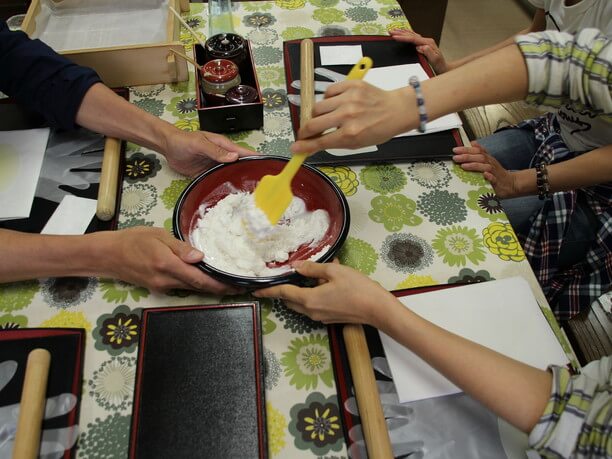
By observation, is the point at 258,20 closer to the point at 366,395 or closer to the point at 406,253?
the point at 406,253

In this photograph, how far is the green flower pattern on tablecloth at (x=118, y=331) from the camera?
869 mm

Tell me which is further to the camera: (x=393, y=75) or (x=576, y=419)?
(x=393, y=75)

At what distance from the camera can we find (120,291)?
0.95m

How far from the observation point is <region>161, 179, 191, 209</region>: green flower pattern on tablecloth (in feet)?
3.63

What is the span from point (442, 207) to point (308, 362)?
0.51m

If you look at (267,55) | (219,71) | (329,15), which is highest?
(329,15)

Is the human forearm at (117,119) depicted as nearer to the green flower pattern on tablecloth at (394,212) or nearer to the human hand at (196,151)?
the human hand at (196,151)

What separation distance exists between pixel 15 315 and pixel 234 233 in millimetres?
454

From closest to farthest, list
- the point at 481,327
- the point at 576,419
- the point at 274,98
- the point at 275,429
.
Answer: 1. the point at 576,419
2. the point at 275,429
3. the point at 481,327
4. the point at 274,98

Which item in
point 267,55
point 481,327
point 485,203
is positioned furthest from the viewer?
point 267,55

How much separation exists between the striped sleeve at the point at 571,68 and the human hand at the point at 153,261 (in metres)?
0.77

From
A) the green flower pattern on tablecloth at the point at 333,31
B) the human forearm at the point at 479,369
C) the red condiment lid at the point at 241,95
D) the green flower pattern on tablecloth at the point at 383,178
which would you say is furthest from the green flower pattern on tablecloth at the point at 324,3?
the human forearm at the point at 479,369

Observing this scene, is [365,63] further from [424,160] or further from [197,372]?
[197,372]

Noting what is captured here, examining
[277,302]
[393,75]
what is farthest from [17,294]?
[393,75]
